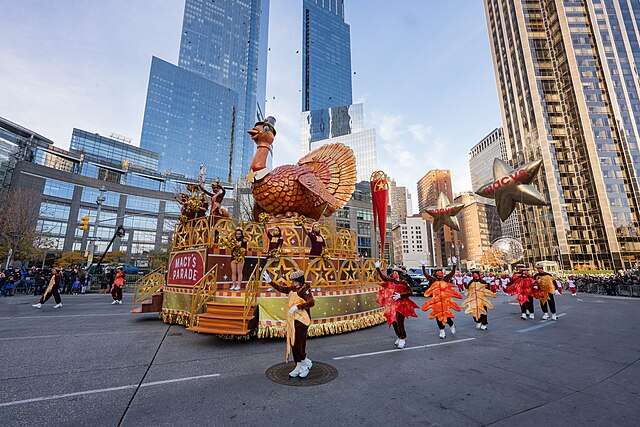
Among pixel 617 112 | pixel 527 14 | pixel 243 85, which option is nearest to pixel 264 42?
pixel 243 85

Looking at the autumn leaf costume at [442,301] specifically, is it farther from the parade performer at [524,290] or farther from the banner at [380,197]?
the parade performer at [524,290]

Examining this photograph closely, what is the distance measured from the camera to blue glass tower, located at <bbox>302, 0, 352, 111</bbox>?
342 feet

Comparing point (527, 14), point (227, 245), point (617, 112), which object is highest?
point (527, 14)

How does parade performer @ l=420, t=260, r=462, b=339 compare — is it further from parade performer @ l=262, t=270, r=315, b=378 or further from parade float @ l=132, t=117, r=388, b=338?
parade performer @ l=262, t=270, r=315, b=378

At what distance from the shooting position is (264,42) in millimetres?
134000

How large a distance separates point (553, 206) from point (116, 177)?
88022mm

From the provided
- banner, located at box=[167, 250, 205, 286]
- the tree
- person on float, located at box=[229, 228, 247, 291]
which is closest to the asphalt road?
banner, located at box=[167, 250, 205, 286]

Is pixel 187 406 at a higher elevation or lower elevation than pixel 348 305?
lower

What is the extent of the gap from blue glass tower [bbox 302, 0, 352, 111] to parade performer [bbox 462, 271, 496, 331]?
334 ft

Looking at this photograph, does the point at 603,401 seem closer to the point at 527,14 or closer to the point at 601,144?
the point at 601,144

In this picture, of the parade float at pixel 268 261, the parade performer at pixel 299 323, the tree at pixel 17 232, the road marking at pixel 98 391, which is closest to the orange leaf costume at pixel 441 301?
the parade float at pixel 268 261

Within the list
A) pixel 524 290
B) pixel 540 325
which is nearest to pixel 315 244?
pixel 540 325

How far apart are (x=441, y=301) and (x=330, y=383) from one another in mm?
4519

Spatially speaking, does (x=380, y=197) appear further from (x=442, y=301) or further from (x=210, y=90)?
(x=210, y=90)
